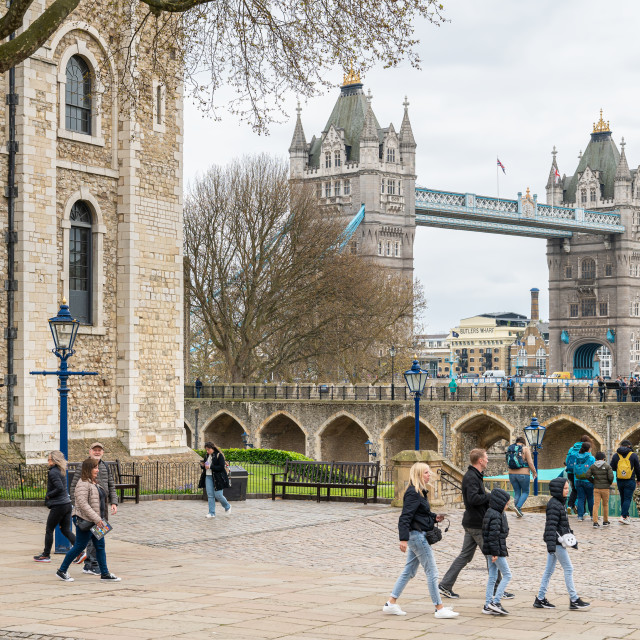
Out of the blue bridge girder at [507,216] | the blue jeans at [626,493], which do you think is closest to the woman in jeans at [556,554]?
the blue jeans at [626,493]

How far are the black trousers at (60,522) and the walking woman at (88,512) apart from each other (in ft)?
4.25

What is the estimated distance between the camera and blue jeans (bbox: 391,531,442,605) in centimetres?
979

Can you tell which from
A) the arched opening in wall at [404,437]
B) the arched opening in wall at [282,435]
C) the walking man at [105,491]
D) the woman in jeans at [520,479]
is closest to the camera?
the walking man at [105,491]

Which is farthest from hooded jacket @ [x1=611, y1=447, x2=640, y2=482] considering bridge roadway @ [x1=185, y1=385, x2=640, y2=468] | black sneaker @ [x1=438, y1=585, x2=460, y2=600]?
bridge roadway @ [x1=185, y1=385, x2=640, y2=468]

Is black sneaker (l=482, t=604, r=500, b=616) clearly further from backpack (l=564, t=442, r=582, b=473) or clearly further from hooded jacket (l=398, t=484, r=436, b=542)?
backpack (l=564, t=442, r=582, b=473)

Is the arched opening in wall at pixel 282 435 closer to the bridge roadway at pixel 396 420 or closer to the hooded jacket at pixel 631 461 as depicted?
the bridge roadway at pixel 396 420

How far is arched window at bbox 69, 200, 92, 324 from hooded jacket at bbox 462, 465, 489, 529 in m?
14.8

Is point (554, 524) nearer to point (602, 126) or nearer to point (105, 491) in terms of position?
point (105, 491)

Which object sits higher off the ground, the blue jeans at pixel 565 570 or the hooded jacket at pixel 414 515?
the hooded jacket at pixel 414 515

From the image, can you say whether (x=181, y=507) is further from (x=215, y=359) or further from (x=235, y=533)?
(x=215, y=359)

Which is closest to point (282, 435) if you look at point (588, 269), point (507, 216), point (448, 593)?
point (448, 593)

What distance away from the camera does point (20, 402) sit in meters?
22.1

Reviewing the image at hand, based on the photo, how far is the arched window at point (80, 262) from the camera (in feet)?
78.2

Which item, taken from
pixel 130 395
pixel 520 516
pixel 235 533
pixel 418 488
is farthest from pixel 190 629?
pixel 130 395
